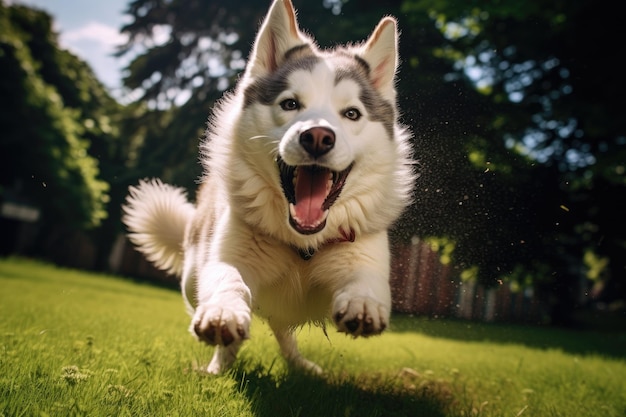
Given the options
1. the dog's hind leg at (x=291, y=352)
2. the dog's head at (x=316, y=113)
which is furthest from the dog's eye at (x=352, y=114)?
the dog's hind leg at (x=291, y=352)

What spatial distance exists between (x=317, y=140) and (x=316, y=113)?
0.38m

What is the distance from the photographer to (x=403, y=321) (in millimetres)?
5109

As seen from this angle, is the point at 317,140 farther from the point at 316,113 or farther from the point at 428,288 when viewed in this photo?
the point at 428,288

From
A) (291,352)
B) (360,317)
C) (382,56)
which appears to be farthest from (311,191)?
(291,352)

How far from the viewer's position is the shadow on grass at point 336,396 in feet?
9.14

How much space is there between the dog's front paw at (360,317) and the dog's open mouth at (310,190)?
0.49 meters

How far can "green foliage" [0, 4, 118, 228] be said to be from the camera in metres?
21.5

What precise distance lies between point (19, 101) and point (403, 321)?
843 inches

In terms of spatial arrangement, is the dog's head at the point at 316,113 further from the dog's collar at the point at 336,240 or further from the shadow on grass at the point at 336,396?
the shadow on grass at the point at 336,396

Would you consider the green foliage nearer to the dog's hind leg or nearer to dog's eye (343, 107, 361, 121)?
the dog's hind leg

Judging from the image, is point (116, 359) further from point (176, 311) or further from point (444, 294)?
point (176, 311)

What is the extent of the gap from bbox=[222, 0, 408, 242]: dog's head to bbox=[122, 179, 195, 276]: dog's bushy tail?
2014mm

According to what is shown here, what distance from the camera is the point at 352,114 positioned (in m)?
3.21

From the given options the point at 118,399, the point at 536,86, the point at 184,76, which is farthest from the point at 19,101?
the point at 118,399
